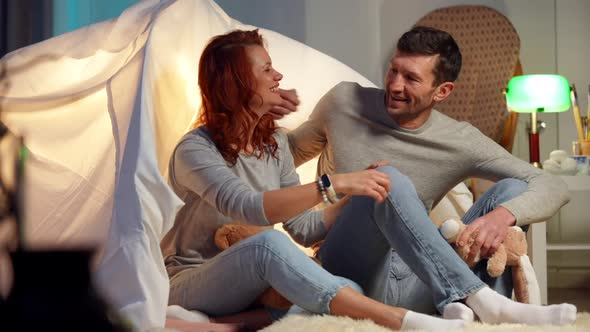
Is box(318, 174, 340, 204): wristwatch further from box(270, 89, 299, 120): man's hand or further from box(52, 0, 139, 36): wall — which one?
box(52, 0, 139, 36): wall

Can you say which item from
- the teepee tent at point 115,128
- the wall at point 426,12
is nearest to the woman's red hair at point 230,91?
the teepee tent at point 115,128

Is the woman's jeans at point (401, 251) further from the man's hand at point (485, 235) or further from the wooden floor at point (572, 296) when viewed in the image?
the wooden floor at point (572, 296)

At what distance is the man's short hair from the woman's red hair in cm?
41

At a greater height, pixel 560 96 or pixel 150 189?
pixel 150 189

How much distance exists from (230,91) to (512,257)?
70 cm

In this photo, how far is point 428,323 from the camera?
1.57 meters

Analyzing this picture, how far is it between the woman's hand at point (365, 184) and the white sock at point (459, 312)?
25 cm

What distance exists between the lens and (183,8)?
2.16 metres

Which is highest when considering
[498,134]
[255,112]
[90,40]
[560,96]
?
[90,40]

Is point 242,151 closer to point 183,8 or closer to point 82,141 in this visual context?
point 82,141

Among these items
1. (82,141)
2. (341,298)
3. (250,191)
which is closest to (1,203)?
(82,141)

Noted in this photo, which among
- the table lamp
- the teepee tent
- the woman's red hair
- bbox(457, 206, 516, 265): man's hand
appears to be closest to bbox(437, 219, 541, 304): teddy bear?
bbox(457, 206, 516, 265): man's hand

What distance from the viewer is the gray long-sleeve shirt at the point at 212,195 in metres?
1.70

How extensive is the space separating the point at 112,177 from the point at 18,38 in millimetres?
1523
